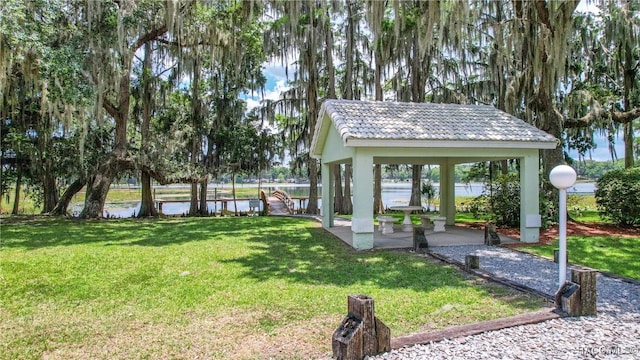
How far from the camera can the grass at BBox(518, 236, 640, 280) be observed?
637cm

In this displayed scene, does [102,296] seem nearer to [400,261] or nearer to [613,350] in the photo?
[400,261]

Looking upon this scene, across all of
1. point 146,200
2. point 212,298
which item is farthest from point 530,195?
point 146,200

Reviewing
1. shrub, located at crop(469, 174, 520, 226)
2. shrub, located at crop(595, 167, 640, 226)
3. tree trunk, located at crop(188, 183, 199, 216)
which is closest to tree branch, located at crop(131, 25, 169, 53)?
tree trunk, located at crop(188, 183, 199, 216)

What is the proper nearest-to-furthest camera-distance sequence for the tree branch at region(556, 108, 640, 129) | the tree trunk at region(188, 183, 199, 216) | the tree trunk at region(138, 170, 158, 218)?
the tree branch at region(556, 108, 640, 129) < the tree trunk at region(138, 170, 158, 218) < the tree trunk at region(188, 183, 199, 216)

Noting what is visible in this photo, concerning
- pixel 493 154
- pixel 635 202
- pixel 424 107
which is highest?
pixel 424 107

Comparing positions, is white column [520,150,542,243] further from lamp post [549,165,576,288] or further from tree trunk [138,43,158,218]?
tree trunk [138,43,158,218]

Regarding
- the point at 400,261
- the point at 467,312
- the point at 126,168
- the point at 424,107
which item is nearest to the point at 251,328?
the point at 467,312

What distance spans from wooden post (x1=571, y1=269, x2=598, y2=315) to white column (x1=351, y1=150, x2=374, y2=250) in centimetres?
422

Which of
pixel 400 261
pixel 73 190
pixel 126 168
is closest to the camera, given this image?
pixel 400 261

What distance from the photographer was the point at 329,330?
3.77 meters

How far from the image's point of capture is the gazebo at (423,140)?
7855 millimetres

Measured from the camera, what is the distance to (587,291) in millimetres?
4035

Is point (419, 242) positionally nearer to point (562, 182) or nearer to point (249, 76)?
point (562, 182)

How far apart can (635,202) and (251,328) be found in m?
10.9
